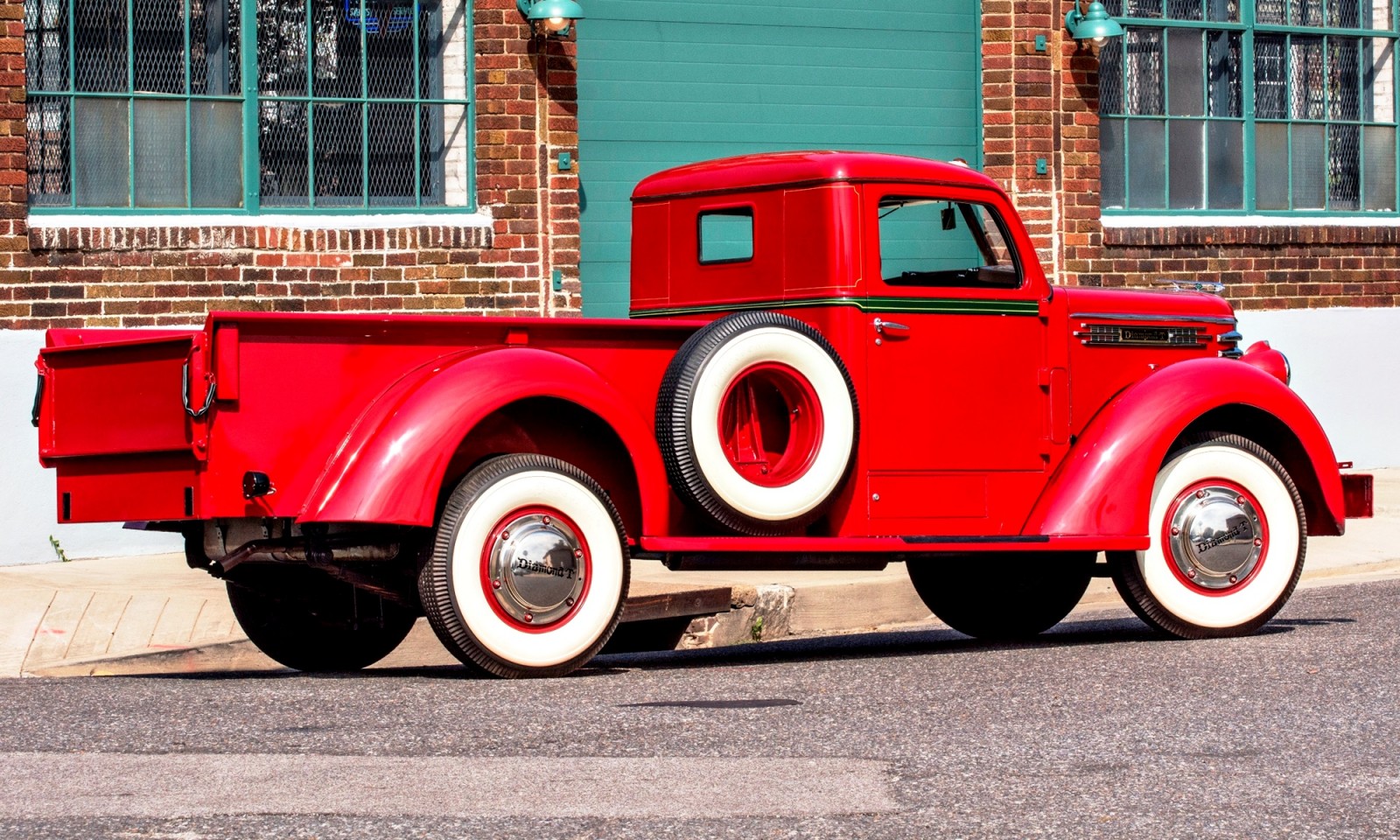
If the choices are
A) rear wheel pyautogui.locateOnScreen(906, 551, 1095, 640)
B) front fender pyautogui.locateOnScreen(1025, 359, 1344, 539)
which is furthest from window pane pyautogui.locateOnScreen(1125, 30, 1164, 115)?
front fender pyautogui.locateOnScreen(1025, 359, 1344, 539)

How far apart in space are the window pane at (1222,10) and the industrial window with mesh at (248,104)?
610cm

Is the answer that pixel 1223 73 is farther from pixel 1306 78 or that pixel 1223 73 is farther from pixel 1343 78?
pixel 1343 78

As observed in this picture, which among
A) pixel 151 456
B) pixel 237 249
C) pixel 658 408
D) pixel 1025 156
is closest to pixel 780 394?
pixel 658 408

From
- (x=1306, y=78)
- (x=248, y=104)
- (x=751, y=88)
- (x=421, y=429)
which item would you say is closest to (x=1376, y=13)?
(x=1306, y=78)

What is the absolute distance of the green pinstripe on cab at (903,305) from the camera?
8125 mm

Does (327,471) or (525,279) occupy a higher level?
(525,279)

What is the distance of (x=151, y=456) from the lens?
7.08m

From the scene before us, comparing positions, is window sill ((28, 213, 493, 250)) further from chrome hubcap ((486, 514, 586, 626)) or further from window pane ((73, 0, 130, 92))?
chrome hubcap ((486, 514, 586, 626))

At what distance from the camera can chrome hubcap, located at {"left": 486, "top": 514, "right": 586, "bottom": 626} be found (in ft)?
23.4

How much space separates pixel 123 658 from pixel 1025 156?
8.41m

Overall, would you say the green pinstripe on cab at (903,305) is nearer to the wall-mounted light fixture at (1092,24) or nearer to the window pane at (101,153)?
the window pane at (101,153)

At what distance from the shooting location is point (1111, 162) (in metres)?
15.7

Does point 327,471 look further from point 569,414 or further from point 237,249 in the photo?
point 237,249

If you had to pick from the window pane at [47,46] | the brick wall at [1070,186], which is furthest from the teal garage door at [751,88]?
the window pane at [47,46]
